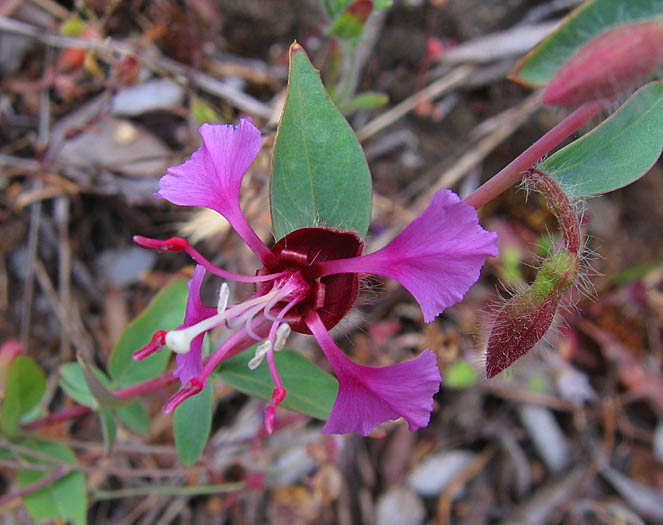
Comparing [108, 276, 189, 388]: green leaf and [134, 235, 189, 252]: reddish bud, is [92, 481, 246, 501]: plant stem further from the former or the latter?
[134, 235, 189, 252]: reddish bud

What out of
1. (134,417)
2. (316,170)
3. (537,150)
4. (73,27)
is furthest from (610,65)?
(73,27)

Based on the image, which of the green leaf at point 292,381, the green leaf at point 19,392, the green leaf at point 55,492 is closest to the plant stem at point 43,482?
the green leaf at point 55,492

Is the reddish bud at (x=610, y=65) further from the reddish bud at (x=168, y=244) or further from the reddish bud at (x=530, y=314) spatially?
the reddish bud at (x=168, y=244)

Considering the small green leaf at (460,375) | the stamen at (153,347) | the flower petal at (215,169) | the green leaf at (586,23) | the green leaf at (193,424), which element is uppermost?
the green leaf at (586,23)

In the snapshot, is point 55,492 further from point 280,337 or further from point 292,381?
point 280,337

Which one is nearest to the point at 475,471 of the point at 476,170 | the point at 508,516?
the point at 508,516

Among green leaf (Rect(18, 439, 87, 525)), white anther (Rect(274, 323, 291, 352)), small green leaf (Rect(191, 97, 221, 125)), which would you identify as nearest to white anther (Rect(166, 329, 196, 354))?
white anther (Rect(274, 323, 291, 352))
